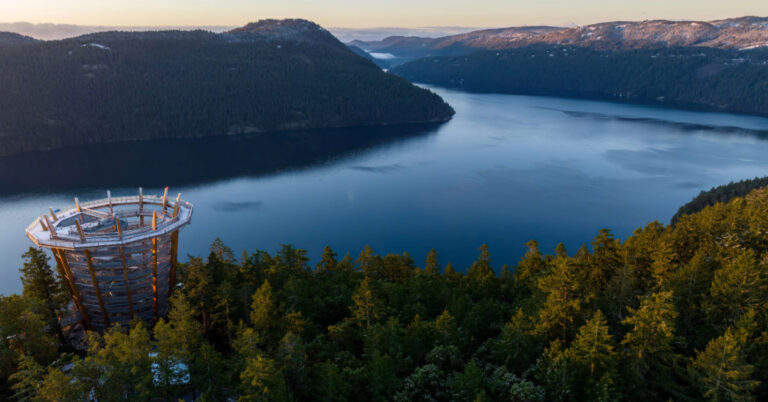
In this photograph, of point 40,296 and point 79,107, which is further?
point 79,107

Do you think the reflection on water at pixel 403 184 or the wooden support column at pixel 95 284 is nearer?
the wooden support column at pixel 95 284

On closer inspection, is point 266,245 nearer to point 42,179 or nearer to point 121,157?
point 42,179

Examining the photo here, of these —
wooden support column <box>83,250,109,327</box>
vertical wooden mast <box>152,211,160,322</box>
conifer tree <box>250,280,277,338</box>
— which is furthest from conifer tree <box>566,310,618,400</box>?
wooden support column <box>83,250,109,327</box>

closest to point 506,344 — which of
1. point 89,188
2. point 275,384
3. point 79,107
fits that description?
point 275,384

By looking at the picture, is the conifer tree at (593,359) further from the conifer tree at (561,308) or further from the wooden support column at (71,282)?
the wooden support column at (71,282)

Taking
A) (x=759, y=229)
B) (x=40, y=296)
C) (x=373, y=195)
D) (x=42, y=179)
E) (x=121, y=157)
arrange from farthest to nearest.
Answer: (x=121, y=157) → (x=42, y=179) → (x=373, y=195) → (x=40, y=296) → (x=759, y=229)

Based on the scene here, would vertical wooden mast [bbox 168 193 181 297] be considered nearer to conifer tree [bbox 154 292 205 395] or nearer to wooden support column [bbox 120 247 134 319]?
wooden support column [bbox 120 247 134 319]

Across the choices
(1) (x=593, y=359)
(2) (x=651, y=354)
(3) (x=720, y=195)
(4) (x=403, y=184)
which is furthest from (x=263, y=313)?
(3) (x=720, y=195)

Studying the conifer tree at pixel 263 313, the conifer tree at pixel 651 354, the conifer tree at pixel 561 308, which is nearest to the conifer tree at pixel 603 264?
the conifer tree at pixel 561 308
